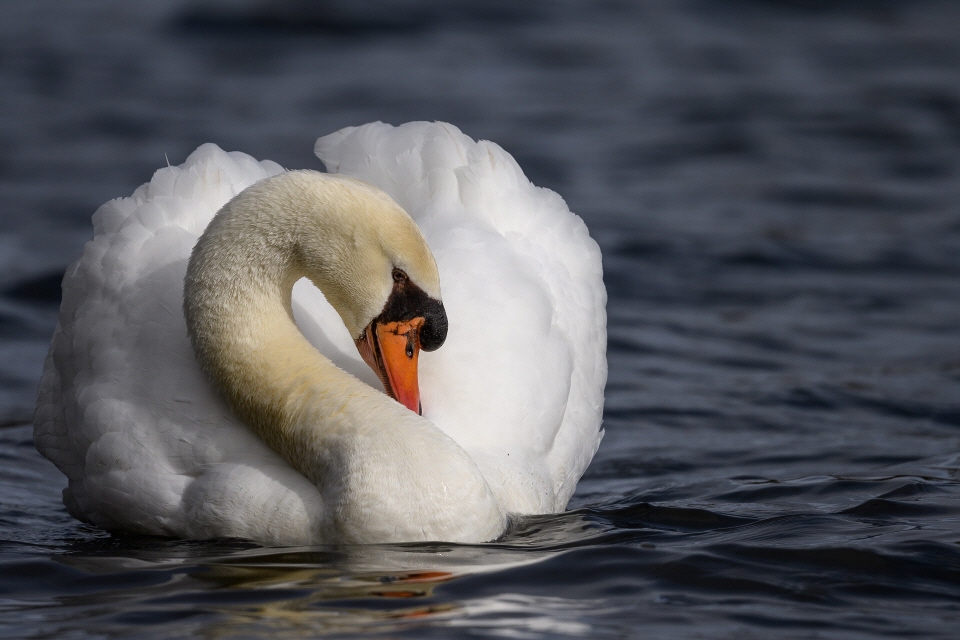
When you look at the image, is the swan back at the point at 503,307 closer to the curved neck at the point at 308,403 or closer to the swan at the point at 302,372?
the swan at the point at 302,372

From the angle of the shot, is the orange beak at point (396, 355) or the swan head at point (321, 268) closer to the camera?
the swan head at point (321, 268)

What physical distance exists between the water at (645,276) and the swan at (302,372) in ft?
0.60

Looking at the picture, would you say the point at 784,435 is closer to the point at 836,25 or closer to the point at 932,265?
the point at 932,265

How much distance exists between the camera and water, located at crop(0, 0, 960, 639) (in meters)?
4.51

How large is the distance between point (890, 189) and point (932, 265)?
6.67 feet

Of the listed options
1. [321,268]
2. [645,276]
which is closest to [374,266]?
[321,268]

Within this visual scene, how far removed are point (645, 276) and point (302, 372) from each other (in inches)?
229

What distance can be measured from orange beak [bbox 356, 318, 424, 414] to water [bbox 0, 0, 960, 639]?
2.17ft

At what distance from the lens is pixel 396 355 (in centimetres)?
519

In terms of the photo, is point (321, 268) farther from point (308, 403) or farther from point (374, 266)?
point (308, 403)

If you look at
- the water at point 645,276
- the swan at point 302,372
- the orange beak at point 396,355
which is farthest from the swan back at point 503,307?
the water at point 645,276

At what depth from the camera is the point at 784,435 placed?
24.9 ft

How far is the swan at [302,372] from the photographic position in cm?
498

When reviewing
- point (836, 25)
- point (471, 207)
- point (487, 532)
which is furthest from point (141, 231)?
point (836, 25)
